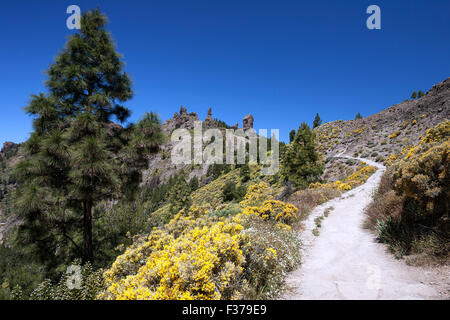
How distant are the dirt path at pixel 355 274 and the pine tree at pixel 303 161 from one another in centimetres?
1654

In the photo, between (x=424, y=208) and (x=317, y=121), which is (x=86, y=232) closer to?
(x=424, y=208)

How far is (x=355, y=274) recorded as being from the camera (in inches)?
155

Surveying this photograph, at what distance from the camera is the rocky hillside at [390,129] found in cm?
3034

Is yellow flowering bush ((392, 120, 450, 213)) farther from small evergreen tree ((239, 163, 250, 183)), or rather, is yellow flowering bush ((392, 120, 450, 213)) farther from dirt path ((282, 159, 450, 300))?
small evergreen tree ((239, 163, 250, 183))

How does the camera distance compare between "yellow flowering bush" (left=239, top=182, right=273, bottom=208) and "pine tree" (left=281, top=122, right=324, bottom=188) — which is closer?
"yellow flowering bush" (left=239, top=182, right=273, bottom=208)

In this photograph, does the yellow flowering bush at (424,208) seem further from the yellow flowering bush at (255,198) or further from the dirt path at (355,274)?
the yellow flowering bush at (255,198)

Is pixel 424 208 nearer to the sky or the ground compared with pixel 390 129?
nearer to the ground

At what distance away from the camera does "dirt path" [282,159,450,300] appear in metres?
3.18

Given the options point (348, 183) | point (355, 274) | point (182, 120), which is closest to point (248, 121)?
point (182, 120)

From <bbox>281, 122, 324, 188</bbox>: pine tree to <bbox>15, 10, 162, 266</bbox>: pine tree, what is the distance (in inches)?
791

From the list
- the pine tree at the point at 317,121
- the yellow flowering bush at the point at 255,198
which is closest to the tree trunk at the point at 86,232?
the yellow flowering bush at the point at 255,198

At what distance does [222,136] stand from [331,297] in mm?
118414

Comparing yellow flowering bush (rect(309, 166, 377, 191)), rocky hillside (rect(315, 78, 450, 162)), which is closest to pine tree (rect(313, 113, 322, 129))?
rocky hillside (rect(315, 78, 450, 162))

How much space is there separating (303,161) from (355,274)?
67.7 ft
